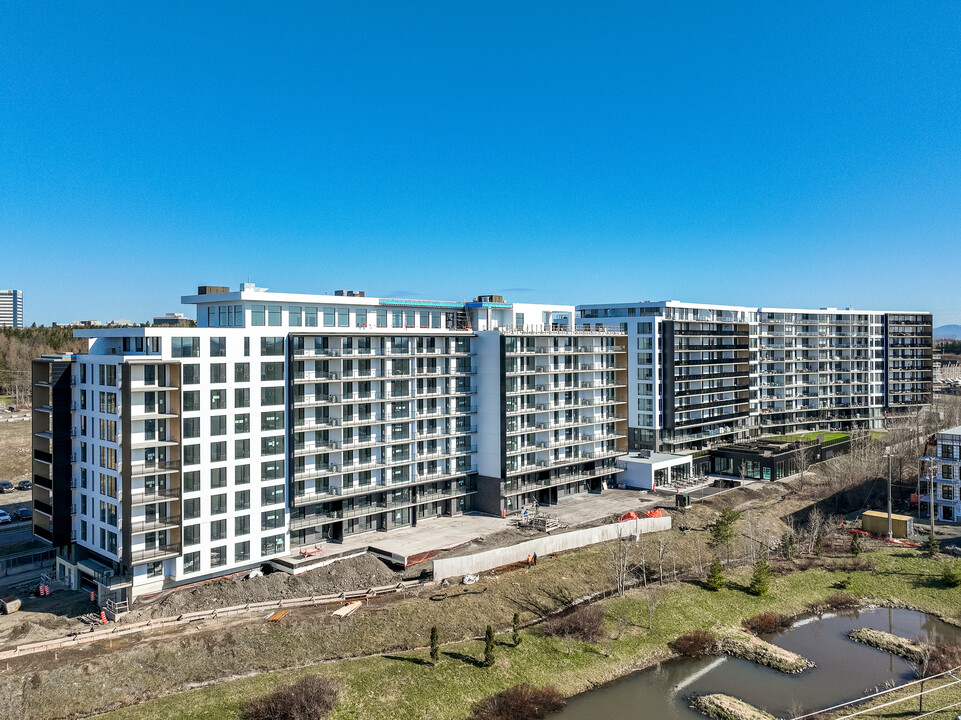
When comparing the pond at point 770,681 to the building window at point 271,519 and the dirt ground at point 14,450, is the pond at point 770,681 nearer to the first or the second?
the building window at point 271,519

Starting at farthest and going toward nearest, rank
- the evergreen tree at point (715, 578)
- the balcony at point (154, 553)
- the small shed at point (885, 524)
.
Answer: the small shed at point (885, 524)
the evergreen tree at point (715, 578)
the balcony at point (154, 553)

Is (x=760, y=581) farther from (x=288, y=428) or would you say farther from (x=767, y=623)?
(x=288, y=428)

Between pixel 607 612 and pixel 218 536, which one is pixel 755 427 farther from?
pixel 218 536

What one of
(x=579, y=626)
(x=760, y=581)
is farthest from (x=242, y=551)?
(x=760, y=581)

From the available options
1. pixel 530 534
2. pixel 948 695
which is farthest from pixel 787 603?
Answer: pixel 530 534

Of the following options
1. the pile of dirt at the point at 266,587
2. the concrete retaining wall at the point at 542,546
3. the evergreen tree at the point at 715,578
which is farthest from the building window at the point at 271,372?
the evergreen tree at the point at 715,578

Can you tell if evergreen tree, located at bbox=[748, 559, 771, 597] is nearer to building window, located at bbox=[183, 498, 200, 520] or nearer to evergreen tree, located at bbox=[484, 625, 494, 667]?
evergreen tree, located at bbox=[484, 625, 494, 667]
